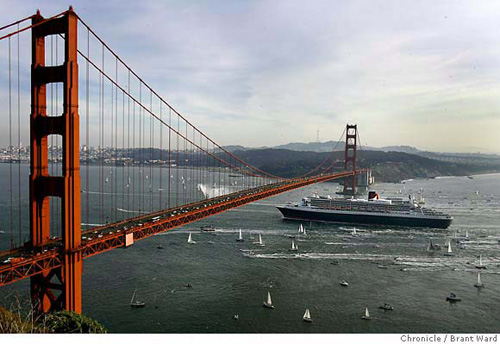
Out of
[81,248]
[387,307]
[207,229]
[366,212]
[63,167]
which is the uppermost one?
[63,167]

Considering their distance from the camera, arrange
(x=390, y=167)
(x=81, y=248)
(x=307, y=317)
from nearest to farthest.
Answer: (x=81, y=248), (x=307, y=317), (x=390, y=167)

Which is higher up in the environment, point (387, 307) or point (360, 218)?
point (360, 218)

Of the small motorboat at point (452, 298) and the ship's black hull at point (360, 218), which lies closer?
the small motorboat at point (452, 298)

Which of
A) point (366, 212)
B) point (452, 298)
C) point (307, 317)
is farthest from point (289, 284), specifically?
point (366, 212)

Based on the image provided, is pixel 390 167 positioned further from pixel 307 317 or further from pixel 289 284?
pixel 307 317

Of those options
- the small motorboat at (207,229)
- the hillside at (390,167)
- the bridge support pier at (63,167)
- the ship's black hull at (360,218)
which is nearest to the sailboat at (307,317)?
the bridge support pier at (63,167)

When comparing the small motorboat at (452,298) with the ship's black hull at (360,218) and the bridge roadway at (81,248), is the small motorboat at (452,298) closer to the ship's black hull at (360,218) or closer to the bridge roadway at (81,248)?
the bridge roadway at (81,248)

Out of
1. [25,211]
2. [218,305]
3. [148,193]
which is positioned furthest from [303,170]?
[218,305]
